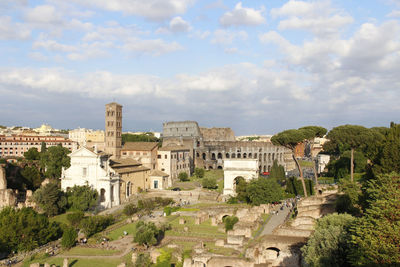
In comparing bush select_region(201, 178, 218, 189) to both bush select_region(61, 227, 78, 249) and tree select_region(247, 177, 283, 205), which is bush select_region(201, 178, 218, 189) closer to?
tree select_region(247, 177, 283, 205)

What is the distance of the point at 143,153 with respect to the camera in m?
62.4

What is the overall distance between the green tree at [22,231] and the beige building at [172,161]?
3202 cm

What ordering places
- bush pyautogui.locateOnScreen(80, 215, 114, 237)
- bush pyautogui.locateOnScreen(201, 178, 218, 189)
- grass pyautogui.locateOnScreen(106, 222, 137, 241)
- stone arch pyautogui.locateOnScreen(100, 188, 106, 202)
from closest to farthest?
1. bush pyautogui.locateOnScreen(80, 215, 114, 237)
2. grass pyautogui.locateOnScreen(106, 222, 137, 241)
3. stone arch pyautogui.locateOnScreen(100, 188, 106, 202)
4. bush pyautogui.locateOnScreen(201, 178, 218, 189)

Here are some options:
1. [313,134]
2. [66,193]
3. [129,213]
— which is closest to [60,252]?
[129,213]

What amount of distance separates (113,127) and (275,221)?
34985 millimetres

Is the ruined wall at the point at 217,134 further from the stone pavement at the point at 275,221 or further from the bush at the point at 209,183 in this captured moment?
the stone pavement at the point at 275,221

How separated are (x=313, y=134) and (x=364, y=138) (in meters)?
5.89

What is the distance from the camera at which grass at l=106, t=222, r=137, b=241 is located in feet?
113

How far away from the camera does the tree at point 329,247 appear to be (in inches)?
761

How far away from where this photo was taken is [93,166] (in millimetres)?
48188

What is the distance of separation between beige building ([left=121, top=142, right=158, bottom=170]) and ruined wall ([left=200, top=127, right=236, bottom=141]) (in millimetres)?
38482

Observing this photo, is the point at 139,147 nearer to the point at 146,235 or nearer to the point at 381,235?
the point at 146,235

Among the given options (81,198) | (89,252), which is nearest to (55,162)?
(81,198)

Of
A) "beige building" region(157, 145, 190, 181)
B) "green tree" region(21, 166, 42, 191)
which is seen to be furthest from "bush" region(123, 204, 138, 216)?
"beige building" region(157, 145, 190, 181)
